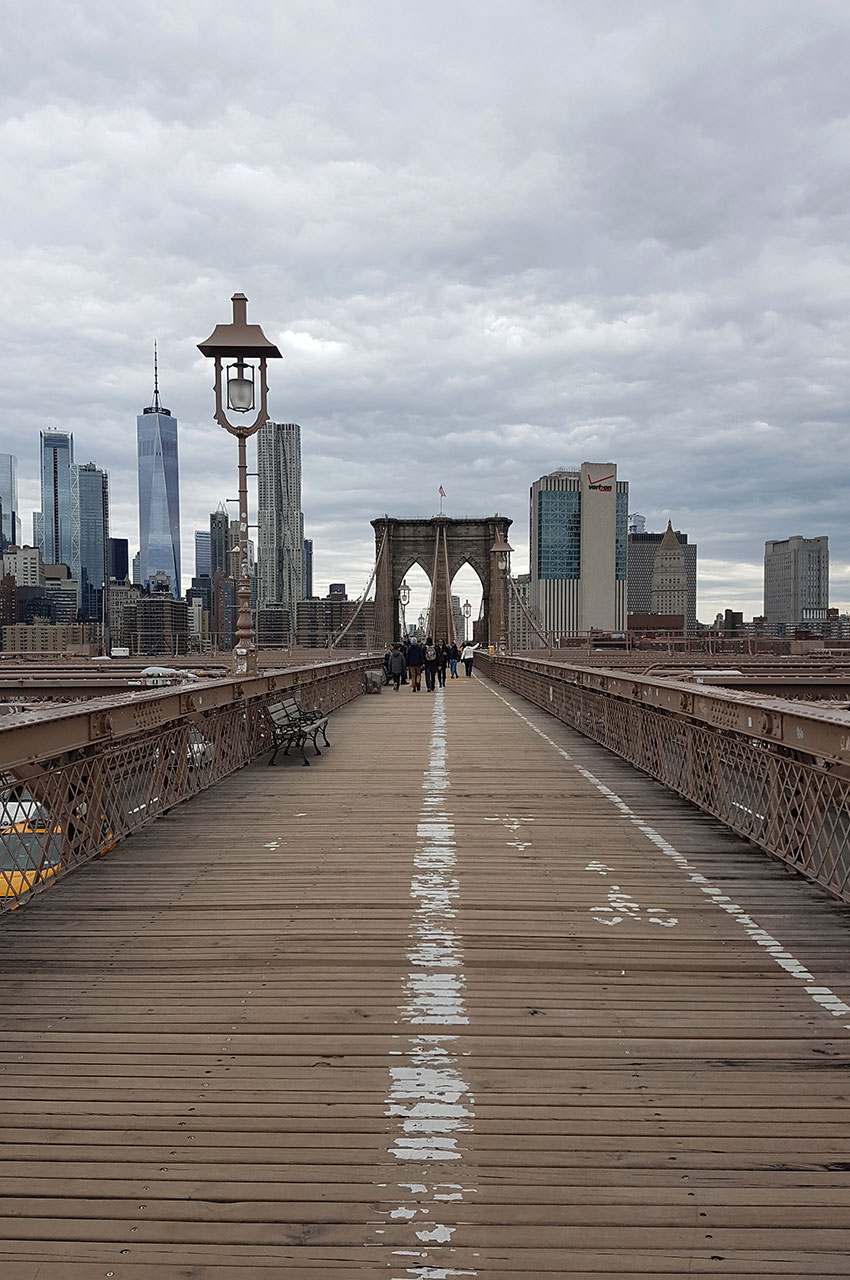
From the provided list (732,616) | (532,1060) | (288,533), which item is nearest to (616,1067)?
(532,1060)

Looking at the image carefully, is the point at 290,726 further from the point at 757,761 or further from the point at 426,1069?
the point at 426,1069

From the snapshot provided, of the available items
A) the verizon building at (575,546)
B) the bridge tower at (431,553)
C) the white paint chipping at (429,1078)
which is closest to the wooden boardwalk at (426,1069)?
the white paint chipping at (429,1078)

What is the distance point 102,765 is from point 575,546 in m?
181

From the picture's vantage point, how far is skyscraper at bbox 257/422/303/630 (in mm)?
114438

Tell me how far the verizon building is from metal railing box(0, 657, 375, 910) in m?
165

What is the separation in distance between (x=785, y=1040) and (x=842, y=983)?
800 mm

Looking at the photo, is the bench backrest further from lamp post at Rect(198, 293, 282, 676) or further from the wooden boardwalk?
the wooden boardwalk

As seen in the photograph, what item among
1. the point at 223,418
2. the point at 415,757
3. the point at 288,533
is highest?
the point at 288,533

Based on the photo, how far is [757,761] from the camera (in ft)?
23.9

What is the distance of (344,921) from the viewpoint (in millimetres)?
5414

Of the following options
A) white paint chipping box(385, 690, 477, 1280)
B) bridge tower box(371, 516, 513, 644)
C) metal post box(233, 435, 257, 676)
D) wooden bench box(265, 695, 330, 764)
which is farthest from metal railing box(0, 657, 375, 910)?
bridge tower box(371, 516, 513, 644)

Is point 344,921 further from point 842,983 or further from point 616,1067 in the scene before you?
point 842,983

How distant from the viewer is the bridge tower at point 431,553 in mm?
79125

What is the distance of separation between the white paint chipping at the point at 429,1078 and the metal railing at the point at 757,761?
2368 millimetres
